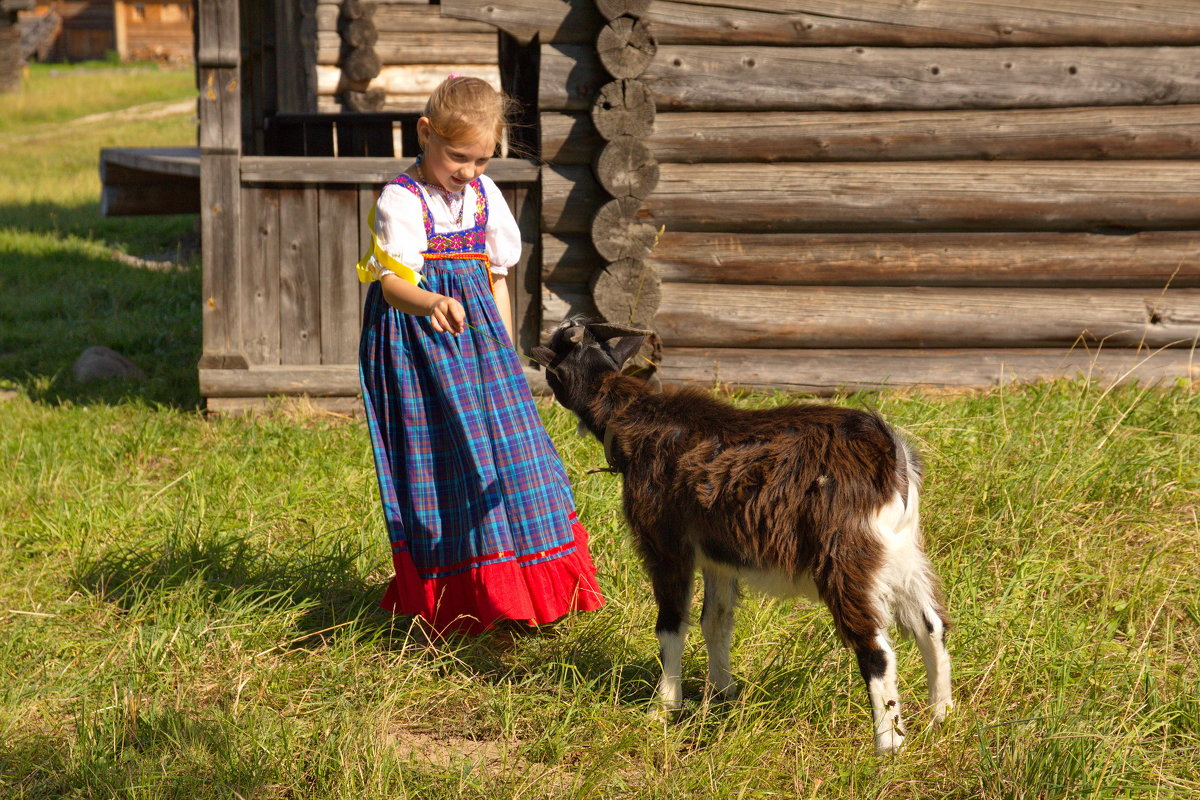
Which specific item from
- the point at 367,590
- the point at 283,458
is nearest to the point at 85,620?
the point at 367,590

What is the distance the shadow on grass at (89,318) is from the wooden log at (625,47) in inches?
125

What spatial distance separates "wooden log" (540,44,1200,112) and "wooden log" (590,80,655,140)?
148 millimetres

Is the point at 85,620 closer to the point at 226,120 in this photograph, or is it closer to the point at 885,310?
the point at 226,120

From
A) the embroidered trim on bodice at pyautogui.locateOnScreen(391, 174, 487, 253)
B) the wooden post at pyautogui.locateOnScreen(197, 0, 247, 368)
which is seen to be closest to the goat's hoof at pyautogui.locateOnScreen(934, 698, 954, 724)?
the embroidered trim on bodice at pyautogui.locateOnScreen(391, 174, 487, 253)

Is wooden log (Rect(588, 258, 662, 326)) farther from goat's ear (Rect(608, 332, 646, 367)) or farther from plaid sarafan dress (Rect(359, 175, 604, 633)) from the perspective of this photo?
goat's ear (Rect(608, 332, 646, 367))

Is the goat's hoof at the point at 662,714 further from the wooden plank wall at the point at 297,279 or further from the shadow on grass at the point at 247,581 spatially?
the wooden plank wall at the point at 297,279

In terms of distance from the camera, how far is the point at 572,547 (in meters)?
3.60

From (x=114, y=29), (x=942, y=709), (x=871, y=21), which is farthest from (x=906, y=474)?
(x=114, y=29)

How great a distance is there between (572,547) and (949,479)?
1813mm

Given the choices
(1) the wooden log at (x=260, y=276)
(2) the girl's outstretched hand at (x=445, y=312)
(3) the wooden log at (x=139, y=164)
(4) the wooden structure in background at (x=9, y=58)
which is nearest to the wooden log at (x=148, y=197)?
(3) the wooden log at (x=139, y=164)

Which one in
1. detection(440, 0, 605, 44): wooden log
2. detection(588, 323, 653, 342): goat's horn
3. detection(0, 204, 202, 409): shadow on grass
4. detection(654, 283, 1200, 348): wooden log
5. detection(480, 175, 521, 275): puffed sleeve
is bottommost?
detection(0, 204, 202, 409): shadow on grass

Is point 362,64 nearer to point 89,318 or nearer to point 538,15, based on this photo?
point 89,318

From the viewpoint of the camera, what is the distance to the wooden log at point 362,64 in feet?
35.7

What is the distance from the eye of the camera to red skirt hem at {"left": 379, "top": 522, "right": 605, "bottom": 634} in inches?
137
